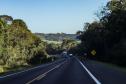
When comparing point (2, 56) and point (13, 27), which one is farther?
point (13, 27)

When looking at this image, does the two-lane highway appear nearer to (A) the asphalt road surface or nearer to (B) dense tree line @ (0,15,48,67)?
(A) the asphalt road surface

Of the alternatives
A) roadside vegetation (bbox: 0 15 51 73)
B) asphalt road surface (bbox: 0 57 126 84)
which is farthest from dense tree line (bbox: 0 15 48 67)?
asphalt road surface (bbox: 0 57 126 84)

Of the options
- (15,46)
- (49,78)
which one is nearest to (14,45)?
(15,46)

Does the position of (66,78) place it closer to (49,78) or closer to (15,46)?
(49,78)

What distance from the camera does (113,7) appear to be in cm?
8000

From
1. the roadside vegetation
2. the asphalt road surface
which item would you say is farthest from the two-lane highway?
the roadside vegetation

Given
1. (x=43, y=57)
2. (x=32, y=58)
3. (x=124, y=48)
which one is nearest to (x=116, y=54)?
(x=124, y=48)

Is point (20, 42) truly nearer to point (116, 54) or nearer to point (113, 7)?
point (113, 7)

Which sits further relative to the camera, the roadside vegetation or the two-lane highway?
the roadside vegetation

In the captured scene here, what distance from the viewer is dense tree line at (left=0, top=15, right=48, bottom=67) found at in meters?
79.4

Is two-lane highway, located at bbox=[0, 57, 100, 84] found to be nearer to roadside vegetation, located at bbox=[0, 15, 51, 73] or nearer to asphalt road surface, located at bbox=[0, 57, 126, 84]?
asphalt road surface, located at bbox=[0, 57, 126, 84]

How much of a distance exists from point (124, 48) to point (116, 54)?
4.31 meters

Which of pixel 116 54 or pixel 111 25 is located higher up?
pixel 111 25

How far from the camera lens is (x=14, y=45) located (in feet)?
309
